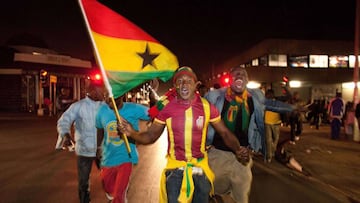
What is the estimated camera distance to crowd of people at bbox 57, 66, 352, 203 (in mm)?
3943

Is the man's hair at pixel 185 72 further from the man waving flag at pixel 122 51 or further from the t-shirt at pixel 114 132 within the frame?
the t-shirt at pixel 114 132

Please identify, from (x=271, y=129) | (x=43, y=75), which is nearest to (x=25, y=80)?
(x=43, y=75)

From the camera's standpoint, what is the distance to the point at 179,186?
3916 millimetres

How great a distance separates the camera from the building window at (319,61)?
44062 mm

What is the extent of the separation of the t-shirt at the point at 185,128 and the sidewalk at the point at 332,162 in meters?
4.25

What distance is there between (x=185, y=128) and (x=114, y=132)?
142 cm

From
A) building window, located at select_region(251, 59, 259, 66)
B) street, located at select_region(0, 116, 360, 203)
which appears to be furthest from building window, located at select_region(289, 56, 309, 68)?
street, located at select_region(0, 116, 360, 203)

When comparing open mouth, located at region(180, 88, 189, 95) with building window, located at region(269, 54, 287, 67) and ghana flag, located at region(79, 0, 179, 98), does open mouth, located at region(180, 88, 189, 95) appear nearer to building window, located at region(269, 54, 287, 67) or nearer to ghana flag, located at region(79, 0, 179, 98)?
ghana flag, located at region(79, 0, 179, 98)

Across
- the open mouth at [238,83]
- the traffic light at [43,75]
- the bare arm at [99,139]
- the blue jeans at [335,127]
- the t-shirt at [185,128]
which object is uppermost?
the traffic light at [43,75]

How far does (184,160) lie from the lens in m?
3.92

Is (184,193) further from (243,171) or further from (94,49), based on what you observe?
(94,49)

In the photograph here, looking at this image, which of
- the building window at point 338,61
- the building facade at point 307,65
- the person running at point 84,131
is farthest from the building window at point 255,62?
the person running at point 84,131

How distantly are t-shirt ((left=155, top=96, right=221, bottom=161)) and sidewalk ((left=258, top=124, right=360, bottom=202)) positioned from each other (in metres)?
4.25

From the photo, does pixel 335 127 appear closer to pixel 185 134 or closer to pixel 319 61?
pixel 185 134
